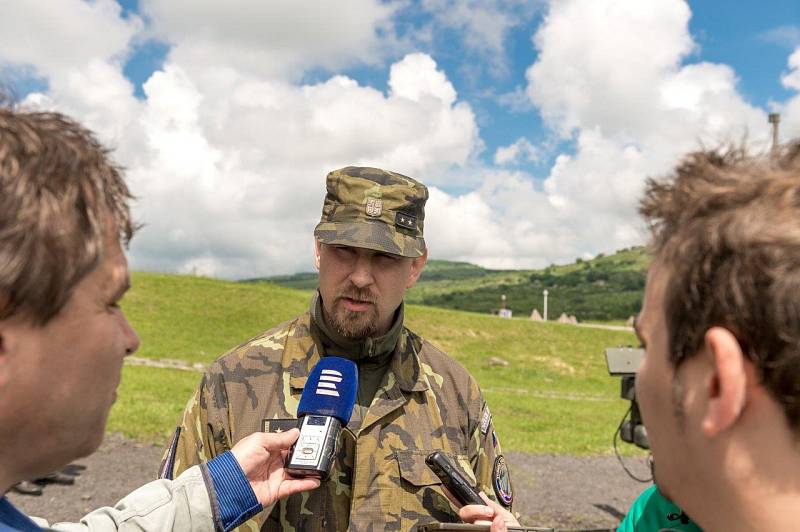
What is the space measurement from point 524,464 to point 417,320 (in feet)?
76.5

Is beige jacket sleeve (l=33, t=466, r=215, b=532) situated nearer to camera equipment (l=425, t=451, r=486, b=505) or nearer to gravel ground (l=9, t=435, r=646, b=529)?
camera equipment (l=425, t=451, r=486, b=505)

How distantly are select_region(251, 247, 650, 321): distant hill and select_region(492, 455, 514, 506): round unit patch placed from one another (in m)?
77.7

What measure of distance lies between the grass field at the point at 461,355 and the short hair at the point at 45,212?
10911mm

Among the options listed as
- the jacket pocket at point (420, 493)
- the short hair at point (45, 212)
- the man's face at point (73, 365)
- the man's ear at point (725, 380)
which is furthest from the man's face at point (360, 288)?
the man's ear at point (725, 380)

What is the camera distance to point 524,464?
1245 centimetres

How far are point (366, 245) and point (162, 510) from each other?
1.54 m

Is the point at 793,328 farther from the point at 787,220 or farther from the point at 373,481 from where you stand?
the point at 373,481

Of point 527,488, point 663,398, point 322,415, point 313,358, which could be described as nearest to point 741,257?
point 663,398

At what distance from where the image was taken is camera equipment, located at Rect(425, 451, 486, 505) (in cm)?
262

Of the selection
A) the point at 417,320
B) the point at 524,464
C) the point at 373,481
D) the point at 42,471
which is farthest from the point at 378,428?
the point at 417,320

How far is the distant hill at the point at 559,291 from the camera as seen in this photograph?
10138 centimetres

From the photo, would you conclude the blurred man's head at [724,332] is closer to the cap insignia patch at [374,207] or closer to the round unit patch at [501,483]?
the round unit patch at [501,483]

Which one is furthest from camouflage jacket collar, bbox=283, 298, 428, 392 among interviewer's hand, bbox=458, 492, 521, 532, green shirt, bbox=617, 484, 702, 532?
green shirt, bbox=617, 484, 702, 532

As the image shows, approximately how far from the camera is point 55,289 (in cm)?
140
